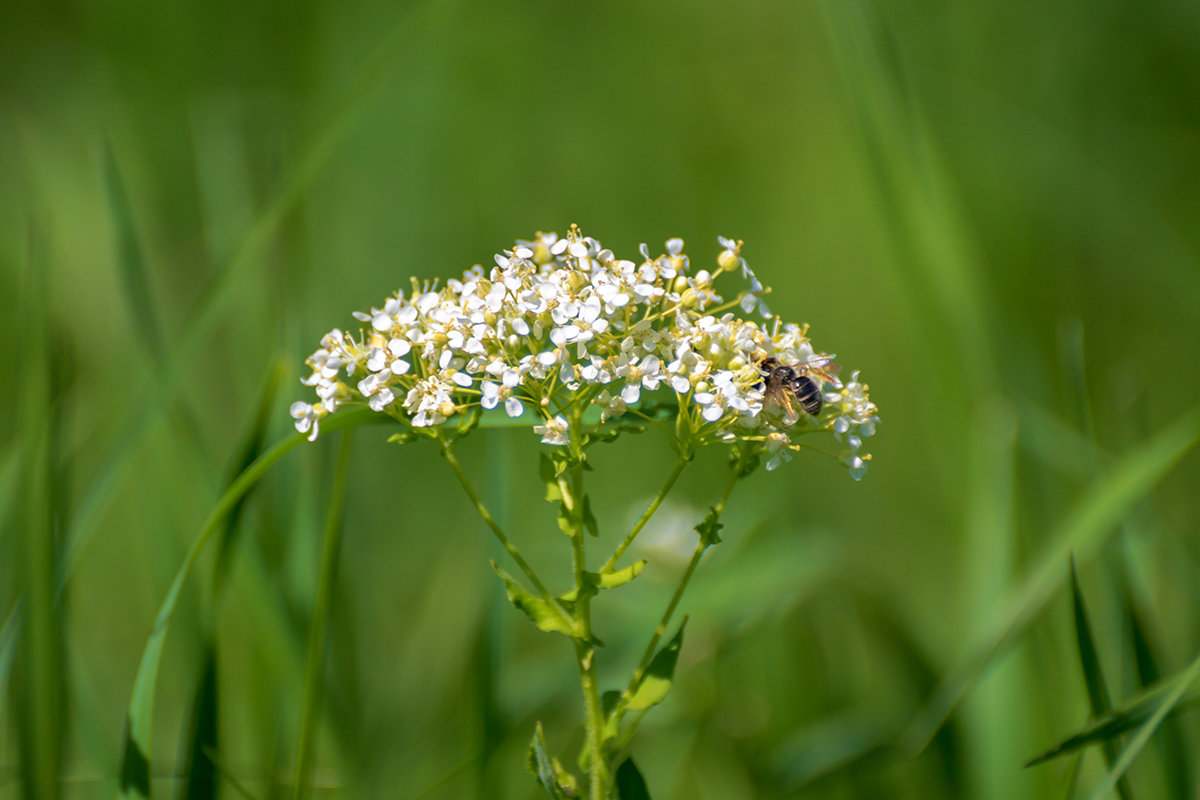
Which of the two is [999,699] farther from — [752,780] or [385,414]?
[385,414]

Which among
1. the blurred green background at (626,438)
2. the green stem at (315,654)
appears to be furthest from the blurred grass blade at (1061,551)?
the green stem at (315,654)

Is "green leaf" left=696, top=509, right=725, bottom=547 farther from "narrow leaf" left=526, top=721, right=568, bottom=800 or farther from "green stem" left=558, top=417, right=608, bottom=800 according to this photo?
"narrow leaf" left=526, top=721, right=568, bottom=800

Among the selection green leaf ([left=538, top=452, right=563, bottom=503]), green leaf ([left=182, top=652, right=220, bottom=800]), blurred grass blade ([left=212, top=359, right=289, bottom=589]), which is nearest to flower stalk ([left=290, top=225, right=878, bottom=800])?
green leaf ([left=538, top=452, right=563, bottom=503])

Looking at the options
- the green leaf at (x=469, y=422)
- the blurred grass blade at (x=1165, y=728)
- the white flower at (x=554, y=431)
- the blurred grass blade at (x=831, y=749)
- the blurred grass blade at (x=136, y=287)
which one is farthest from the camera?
the blurred grass blade at (x=831, y=749)

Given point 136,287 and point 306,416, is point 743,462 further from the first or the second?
point 136,287

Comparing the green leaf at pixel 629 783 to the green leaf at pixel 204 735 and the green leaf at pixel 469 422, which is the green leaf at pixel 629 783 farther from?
the green leaf at pixel 204 735

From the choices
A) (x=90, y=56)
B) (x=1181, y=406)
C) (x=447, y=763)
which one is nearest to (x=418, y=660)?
(x=447, y=763)
